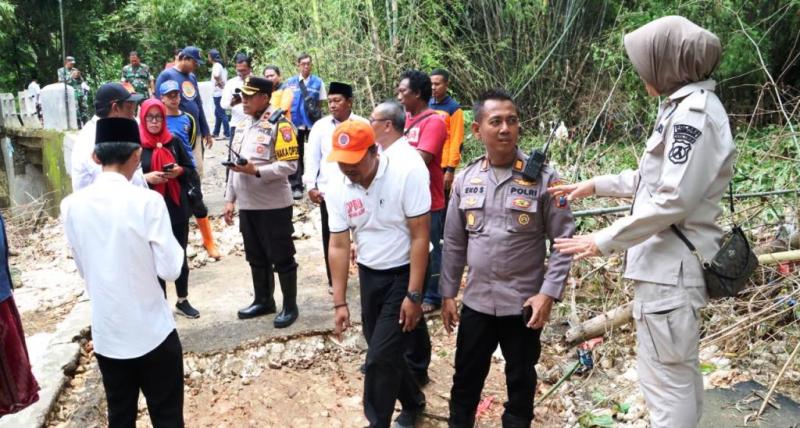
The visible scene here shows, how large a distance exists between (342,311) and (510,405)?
0.98 metres

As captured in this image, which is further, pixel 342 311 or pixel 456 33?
pixel 456 33

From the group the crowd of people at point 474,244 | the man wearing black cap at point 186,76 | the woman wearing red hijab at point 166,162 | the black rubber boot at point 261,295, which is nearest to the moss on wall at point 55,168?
the man wearing black cap at point 186,76

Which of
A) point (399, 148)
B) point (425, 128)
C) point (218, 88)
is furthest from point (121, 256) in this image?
point (218, 88)

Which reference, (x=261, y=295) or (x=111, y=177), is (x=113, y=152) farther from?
(x=261, y=295)

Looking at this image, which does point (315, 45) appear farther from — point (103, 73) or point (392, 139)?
point (103, 73)

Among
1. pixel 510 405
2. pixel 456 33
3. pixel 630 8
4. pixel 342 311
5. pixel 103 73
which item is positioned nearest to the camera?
pixel 510 405

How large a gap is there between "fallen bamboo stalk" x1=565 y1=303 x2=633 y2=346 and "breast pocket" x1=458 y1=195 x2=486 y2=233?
1.51m

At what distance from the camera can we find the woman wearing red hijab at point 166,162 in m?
4.37

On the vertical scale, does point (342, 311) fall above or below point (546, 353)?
above

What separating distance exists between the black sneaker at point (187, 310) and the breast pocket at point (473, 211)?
2.94 m

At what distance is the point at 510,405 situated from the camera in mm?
2953

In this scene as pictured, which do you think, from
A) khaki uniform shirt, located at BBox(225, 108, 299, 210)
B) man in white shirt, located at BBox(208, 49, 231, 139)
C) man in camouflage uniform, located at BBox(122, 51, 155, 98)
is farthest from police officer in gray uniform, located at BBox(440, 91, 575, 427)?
man in camouflage uniform, located at BBox(122, 51, 155, 98)

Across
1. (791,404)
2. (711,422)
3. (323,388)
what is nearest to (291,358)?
(323,388)

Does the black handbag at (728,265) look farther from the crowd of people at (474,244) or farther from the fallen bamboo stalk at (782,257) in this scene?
the fallen bamboo stalk at (782,257)
